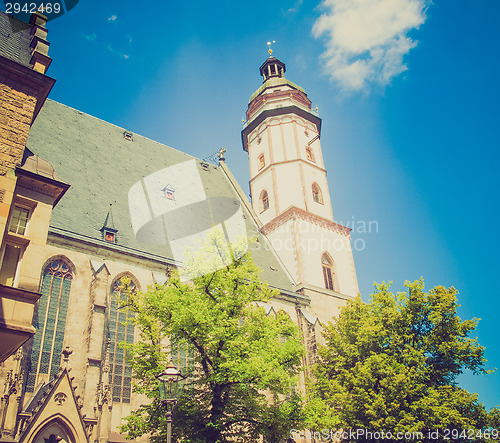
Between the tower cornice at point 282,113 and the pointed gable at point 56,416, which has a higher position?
the tower cornice at point 282,113

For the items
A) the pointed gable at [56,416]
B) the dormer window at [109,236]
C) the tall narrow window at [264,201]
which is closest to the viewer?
the pointed gable at [56,416]

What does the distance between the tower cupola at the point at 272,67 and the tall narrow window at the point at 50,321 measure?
24.5 metres

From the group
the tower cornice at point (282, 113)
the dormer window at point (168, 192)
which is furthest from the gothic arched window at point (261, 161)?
the dormer window at point (168, 192)

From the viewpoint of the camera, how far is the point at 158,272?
20.3m

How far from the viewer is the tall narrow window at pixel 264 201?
31.6 meters

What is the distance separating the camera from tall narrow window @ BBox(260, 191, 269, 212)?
31562 mm

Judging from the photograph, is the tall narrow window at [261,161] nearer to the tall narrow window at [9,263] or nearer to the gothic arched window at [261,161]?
the gothic arched window at [261,161]

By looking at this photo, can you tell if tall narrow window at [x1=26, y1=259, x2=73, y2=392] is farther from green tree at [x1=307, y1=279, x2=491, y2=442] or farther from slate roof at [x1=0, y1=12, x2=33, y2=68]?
green tree at [x1=307, y1=279, x2=491, y2=442]

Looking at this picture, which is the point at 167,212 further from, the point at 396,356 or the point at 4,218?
the point at 4,218

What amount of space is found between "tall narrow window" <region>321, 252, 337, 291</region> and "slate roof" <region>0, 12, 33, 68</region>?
67.0 ft

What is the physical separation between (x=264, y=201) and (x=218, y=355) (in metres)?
20.4

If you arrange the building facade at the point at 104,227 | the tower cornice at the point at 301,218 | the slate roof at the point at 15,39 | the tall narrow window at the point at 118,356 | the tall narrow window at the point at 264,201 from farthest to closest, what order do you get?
the tall narrow window at the point at 264,201 < the tower cornice at the point at 301,218 < the tall narrow window at the point at 118,356 < the slate roof at the point at 15,39 < the building facade at the point at 104,227

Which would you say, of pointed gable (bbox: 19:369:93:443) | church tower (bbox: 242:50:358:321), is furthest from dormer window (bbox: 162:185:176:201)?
pointed gable (bbox: 19:369:93:443)

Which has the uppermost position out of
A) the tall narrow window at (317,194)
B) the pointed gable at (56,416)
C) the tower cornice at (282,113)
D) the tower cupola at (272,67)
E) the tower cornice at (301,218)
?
the tower cupola at (272,67)
